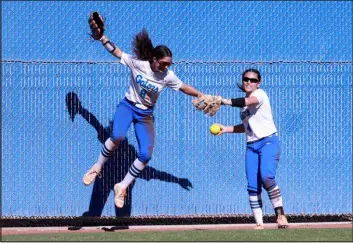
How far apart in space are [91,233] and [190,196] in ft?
6.40

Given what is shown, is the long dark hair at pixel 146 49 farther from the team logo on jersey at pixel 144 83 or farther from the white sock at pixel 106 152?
the white sock at pixel 106 152

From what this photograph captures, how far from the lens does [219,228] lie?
10266 millimetres

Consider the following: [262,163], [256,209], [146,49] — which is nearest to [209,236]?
[256,209]

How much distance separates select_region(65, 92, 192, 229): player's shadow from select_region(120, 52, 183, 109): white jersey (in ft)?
3.85

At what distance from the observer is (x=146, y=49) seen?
9.91 meters

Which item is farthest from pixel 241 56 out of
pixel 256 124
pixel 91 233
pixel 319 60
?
pixel 91 233

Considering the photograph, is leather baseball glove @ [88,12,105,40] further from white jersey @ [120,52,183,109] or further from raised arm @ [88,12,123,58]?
white jersey @ [120,52,183,109]

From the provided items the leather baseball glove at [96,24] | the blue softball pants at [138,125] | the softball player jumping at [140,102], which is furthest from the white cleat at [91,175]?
the leather baseball glove at [96,24]

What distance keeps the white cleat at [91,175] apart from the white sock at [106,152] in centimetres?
5

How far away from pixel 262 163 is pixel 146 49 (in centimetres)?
196

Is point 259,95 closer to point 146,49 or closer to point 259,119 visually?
point 259,119

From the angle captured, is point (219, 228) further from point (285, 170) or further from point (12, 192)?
point (12, 192)

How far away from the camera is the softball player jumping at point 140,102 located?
966 centimetres

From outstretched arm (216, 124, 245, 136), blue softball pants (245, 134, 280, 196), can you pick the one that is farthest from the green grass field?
outstretched arm (216, 124, 245, 136)
